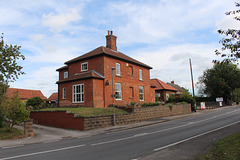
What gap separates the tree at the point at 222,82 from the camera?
49.7 m

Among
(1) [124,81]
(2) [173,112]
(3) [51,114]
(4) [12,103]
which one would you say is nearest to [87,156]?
(4) [12,103]

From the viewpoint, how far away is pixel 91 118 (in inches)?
661

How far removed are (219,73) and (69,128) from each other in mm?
47886

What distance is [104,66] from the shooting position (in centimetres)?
2423

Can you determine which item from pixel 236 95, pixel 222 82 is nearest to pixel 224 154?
pixel 222 82

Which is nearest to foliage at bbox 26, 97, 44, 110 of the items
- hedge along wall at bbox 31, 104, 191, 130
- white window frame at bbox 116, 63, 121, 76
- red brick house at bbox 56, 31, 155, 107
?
red brick house at bbox 56, 31, 155, 107

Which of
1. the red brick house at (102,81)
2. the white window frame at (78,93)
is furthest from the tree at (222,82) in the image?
the white window frame at (78,93)

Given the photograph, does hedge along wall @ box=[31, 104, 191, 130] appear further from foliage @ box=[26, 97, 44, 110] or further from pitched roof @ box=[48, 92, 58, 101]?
pitched roof @ box=[48, 92, 58, 101]

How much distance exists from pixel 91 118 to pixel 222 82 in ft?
142

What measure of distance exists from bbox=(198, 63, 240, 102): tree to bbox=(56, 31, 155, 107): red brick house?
28744 mm

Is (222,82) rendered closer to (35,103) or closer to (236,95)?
(236,95)

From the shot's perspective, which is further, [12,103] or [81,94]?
[81,94]

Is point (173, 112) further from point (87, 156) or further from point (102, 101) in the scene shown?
point (87, 156)

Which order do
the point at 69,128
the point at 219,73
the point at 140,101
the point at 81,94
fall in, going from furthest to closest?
the point at 219,73 < the point at 140,101 < the point at 81,94 < the point at 69,128
